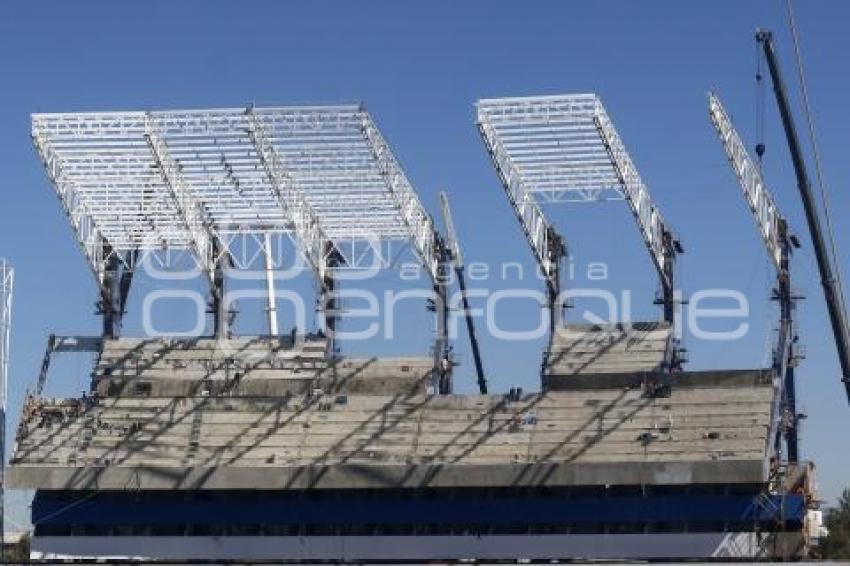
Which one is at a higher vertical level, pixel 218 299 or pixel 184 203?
pixel 184 203

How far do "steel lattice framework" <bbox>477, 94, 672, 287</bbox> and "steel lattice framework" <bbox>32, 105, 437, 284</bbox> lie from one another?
5.68 meters

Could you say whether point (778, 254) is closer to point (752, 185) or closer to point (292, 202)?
point (752, 185)

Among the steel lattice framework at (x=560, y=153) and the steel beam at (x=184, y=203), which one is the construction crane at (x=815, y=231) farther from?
the steel beam at (x=184, y=203)

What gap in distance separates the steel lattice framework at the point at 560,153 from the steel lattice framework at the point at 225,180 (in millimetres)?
5680

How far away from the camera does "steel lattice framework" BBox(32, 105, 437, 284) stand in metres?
97.8

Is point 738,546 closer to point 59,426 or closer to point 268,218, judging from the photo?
point 268,218

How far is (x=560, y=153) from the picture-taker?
98.1 meters

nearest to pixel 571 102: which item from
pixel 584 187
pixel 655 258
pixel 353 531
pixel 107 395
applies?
pixel 584 187

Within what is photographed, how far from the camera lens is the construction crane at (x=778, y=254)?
10019 cm

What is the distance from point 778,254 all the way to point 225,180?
2950 cm

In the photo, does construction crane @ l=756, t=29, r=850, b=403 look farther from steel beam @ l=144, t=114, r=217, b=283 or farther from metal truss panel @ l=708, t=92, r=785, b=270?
steel beam @ l=144, t=114, r=217, b=283

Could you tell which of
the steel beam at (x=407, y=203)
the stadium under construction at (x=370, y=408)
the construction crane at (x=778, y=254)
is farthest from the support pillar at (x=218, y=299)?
the construction crane at (x=778, y=254)

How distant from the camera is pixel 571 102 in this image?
95.3m

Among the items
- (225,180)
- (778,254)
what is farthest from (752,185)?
(225,180)
